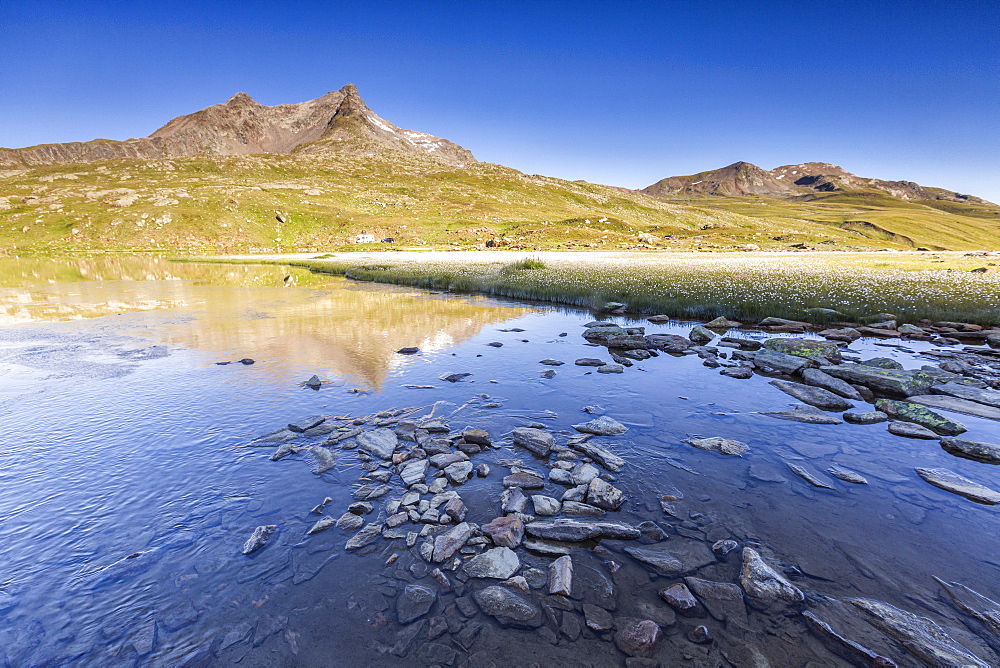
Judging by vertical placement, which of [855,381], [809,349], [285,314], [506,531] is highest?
[809,349]

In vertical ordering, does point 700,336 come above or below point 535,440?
below

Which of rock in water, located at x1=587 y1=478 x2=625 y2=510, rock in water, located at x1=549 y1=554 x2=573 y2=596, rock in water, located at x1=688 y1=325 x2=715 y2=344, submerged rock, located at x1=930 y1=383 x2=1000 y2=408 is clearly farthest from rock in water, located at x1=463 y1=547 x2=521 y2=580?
rock in water, located at x1=688 y1=325 x2=715 y2=344

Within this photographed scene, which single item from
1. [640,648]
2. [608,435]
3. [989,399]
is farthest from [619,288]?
[640,648]

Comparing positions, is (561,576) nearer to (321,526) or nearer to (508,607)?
(508,607)

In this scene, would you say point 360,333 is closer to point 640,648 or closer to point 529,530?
point 529,530

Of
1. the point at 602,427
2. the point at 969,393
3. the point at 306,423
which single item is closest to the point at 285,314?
the point at 306,423

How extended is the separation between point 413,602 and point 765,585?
4.84 meters

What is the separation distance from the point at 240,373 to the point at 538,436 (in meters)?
11.7

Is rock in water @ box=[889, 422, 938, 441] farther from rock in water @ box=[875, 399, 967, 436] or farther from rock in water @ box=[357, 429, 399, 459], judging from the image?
rock in water @ box=[357, 429, 399, 459]

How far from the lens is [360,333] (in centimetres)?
2247

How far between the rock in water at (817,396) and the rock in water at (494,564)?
11.4m

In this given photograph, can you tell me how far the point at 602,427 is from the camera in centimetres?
1087

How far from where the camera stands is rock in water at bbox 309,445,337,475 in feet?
29.0

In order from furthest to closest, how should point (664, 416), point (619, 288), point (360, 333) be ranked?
1. point (619, 288)
2. point (360, 333)
3. point (664, 416)
